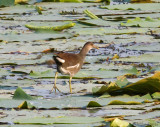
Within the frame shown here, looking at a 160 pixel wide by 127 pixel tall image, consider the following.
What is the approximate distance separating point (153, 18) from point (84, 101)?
541 cm

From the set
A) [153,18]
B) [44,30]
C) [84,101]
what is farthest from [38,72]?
[153,18]

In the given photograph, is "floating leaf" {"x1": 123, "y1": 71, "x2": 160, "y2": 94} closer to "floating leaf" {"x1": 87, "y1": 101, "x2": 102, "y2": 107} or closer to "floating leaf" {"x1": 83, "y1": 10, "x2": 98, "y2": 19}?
"floating leaf" {"x1": 87, "y1": 101, "x2": 102, "y2": 107}

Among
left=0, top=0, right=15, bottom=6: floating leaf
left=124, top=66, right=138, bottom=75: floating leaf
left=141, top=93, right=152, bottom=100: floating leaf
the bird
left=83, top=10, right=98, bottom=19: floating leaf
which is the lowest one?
left=141, top=93, right=152, bottom=100: floating leaf

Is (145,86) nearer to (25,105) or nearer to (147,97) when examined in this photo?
(147,97)

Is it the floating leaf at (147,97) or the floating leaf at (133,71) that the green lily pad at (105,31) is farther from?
the floating leaf at (147,97)

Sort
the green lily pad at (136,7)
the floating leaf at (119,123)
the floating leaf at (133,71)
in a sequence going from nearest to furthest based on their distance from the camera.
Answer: the floating leaf at (119,123) < the floating leaf at (133,71) < the green lily pad at (136,7)

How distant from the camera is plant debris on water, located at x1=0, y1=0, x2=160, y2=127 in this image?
418 centimetres

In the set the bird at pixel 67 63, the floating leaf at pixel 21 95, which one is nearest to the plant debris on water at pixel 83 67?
the floating leaf at pixel 21 95

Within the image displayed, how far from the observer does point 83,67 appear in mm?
6199

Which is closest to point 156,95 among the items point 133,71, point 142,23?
point 133,71

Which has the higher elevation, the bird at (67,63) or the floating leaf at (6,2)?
the floating leaf at (6,2)

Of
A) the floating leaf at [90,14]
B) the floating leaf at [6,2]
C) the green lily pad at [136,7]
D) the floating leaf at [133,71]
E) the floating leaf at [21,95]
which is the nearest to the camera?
the floating leaf at [21,95]

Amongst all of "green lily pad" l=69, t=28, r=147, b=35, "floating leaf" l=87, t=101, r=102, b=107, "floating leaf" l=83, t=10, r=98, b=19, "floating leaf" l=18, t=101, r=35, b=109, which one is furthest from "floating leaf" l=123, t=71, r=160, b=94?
"floating leaf" l=83, t=10, r=98, b=19

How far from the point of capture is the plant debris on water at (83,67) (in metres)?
4.18
